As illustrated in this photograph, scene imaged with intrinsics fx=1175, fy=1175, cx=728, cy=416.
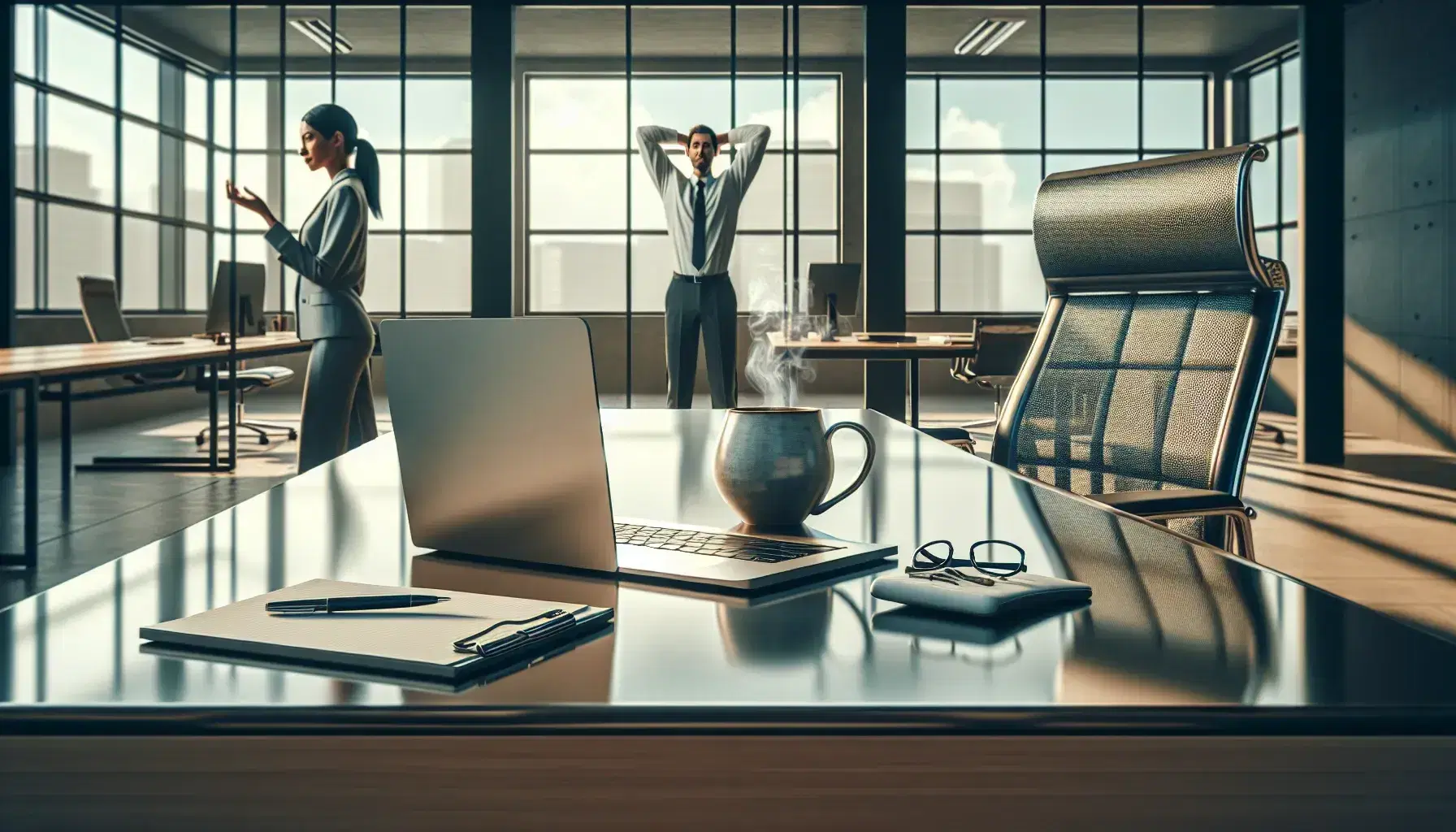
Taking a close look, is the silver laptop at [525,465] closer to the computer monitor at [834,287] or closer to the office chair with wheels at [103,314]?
the computer monitor at [834,287]

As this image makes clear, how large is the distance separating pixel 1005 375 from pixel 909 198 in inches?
229

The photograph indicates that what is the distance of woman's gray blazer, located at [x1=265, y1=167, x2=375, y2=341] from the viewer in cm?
357

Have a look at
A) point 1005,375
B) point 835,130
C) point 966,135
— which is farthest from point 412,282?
point 1005,375

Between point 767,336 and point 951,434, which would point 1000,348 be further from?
point 951,434

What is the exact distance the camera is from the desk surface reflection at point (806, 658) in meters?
0.57

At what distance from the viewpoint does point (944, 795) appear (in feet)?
1.83

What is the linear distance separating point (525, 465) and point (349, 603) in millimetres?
203

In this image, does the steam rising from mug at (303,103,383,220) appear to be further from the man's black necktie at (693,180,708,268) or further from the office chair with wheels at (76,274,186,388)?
the office chair with wheels at (76,274,186,388)

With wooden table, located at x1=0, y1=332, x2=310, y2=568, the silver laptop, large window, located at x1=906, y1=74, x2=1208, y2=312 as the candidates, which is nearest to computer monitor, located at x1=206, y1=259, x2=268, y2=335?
wooden table, located at x1=0, y1=332, x2=310, y2=568

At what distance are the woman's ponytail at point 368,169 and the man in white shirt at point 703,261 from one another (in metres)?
1.68

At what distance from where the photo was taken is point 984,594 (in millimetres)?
767

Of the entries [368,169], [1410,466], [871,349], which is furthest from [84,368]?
[1410,466]

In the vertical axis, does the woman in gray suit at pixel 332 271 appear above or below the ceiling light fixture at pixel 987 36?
below

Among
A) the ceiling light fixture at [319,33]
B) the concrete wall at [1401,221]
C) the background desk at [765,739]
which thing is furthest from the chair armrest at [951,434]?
the ceiling light fixture at [319,33]
